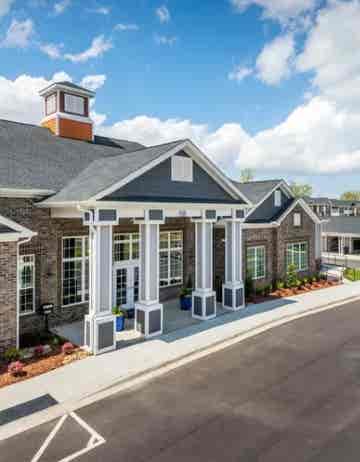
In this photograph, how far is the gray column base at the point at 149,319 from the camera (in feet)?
39.3

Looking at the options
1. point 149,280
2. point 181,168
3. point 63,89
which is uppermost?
point 63,89

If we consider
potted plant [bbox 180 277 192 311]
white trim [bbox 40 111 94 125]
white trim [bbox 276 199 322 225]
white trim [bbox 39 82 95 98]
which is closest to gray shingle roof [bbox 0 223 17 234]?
potted plant [bbox 180 277 192 311]

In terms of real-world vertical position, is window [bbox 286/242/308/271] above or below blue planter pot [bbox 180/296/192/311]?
above

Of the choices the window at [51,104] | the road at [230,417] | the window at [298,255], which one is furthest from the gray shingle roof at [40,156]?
the window at [298,255]

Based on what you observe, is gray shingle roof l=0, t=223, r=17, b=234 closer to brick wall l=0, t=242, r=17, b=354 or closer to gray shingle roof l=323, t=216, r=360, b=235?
brick wall l=0, t=242, r=17, b=354

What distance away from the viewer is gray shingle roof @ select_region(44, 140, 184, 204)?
37.5 ft

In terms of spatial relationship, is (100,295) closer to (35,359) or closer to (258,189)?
(35,359)

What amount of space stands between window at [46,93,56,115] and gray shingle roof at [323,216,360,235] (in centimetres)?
3238

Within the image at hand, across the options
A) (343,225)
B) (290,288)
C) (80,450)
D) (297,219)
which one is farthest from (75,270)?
(343,225)

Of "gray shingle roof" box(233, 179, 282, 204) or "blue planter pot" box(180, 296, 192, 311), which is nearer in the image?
"blue planter pot" box(180, 296, 192, 311)

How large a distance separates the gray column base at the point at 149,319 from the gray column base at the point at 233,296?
14.5ft

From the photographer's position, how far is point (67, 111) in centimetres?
1833

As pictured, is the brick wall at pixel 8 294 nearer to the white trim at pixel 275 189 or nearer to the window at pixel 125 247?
the window at pixel 125 247

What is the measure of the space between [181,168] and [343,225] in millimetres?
32810
